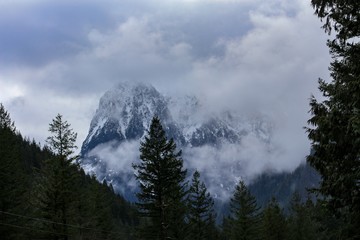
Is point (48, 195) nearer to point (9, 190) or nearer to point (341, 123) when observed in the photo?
point (9, 190)

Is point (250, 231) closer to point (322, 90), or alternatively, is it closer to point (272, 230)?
point (272, 230)

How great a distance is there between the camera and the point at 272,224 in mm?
57094

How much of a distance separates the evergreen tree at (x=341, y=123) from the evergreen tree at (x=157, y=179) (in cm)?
1931

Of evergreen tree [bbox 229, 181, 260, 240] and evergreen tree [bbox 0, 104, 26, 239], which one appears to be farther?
evergreen tree [bbox 229, 181, 260, 240]

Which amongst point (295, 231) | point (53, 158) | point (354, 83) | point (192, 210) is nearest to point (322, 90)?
point (354, 83)

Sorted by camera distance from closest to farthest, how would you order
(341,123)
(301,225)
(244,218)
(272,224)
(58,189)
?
1. (341,123)
2. (58,189)
3. (244,218)
4. (272,224)
5. (301,225)

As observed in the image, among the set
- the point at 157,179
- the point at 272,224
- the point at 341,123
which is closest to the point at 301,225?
the point at 272,224

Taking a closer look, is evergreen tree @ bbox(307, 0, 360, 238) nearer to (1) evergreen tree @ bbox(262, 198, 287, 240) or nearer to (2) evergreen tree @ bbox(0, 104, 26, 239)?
(2) evergreen tree @ bbox(0, 104, 26, 239)

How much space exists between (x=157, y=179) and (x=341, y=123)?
72.0ft

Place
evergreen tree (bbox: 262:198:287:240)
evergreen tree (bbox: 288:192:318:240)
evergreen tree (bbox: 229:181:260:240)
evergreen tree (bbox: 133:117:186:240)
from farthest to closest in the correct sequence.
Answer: evergreen tree (bbox: 288:192:318:240), evergreen tree (bbox: 262:198:287:240), evergreen tree (bbox: 229:181:260:240), evergreen tree (bbox: 133:117:186:240)

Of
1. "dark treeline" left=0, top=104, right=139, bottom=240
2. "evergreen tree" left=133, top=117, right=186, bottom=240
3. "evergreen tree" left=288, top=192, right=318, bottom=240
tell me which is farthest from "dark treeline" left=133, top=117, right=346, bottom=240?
"evergreen tree" left=288, top=192, right=318, bottom=240

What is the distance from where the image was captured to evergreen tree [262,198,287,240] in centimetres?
5634

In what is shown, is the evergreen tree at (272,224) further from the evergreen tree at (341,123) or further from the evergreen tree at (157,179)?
the evergreen tree at (341,123)

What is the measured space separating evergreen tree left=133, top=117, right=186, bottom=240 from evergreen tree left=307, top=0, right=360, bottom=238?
19.3m
